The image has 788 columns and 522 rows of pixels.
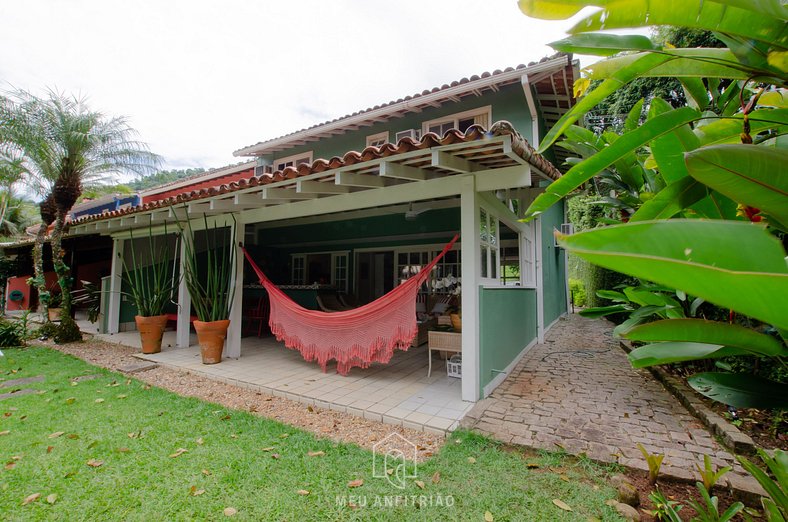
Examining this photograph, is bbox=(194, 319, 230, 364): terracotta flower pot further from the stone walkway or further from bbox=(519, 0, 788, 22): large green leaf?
bbox=(519, 0, 788, 22): large green leaf

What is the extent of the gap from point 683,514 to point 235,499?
7.68 ft

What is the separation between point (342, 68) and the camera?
8375mm

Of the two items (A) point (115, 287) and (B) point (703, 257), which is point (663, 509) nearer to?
(B) point (703, 257)

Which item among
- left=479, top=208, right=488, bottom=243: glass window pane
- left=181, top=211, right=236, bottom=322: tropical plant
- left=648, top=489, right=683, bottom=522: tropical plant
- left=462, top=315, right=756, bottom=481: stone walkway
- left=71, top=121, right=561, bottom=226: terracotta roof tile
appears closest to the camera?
left=648, top=489, right=683, bottom=522: tropical plant

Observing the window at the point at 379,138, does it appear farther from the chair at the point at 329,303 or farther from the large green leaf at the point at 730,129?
the large green leaf at the point at 730,129

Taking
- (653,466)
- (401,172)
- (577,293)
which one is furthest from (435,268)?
(577,293)

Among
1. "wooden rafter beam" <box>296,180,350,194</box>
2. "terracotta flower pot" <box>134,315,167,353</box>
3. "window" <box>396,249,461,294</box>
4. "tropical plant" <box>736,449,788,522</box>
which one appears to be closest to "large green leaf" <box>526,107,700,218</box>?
"tropical plant" <box>736,449,788,522</box>

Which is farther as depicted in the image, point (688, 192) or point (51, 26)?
point (51, 26)

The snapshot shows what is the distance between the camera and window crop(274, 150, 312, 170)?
836 centimetres

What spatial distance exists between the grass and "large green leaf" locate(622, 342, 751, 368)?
145 centimetres

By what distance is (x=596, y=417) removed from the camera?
9.80 ft

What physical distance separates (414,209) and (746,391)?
5.75 metres

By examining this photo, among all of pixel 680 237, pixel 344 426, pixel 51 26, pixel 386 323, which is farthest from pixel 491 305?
pixel 51 26

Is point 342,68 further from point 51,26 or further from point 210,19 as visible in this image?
point 51,26
